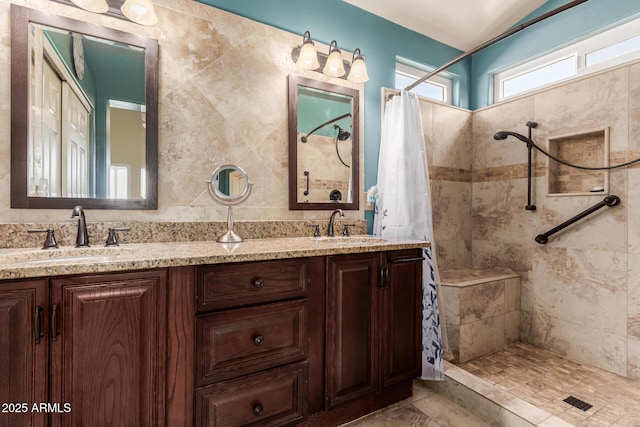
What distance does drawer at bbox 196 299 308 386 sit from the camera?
1179 mm

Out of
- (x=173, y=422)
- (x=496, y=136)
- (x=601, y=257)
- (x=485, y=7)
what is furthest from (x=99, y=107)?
(x=601, y=257)

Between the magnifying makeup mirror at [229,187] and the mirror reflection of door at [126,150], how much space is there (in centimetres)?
34

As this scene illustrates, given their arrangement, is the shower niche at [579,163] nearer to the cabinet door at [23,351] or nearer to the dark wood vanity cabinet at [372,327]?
the dark wood vanity cabinet at [372,327]

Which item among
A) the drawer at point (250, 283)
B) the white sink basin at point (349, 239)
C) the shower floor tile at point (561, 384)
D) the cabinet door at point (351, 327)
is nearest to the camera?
the drawer at point (250, 283)

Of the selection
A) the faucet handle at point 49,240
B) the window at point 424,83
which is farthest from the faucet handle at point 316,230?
the window at point 424,83

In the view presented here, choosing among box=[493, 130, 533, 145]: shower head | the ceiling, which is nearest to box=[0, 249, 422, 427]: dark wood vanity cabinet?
box=[493, 130, 533, 145]: shower head

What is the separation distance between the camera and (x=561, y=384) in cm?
187

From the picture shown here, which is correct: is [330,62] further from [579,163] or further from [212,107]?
[579,163]

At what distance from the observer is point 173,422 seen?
112 centimetres

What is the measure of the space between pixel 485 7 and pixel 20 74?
308cm

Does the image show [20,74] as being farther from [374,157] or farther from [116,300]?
[374,157]

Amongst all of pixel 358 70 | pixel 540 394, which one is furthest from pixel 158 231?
pixel 540 394

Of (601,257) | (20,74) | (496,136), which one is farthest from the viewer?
(496,136)

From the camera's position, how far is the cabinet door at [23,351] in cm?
91
